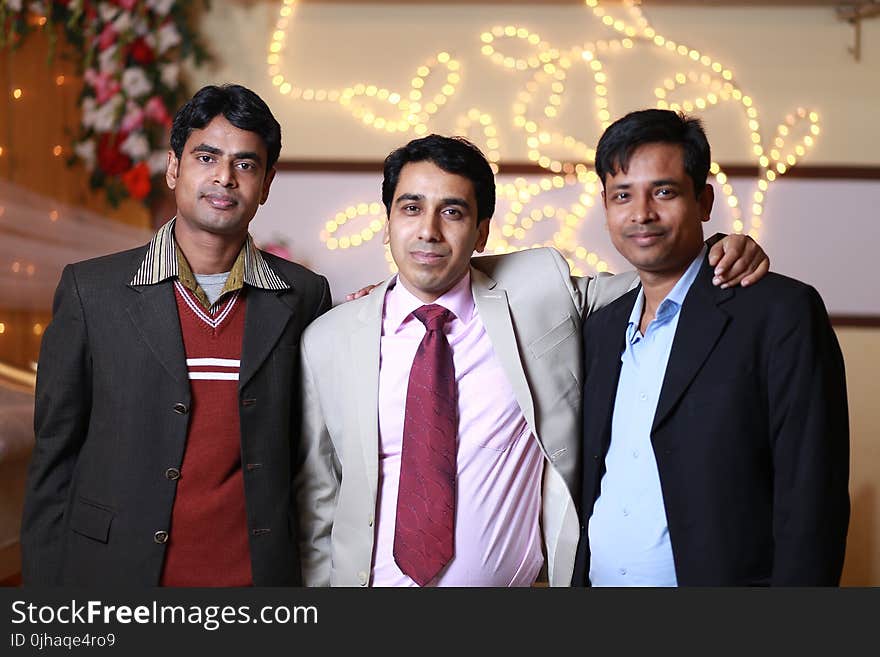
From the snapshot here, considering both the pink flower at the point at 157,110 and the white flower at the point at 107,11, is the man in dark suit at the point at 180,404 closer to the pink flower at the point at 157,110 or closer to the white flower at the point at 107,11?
the pink flower at the point at 157,110

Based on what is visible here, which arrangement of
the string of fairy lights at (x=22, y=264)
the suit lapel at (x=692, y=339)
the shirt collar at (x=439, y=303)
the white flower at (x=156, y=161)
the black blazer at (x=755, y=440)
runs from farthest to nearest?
the white flower at (x=156, y=161) < the string of fairy lights at (x=22, y=264) < the shirt collar at (x=439, y=303) < the suit lapel at (x=692, y=339) < the black blazer at (x=755, y=440)

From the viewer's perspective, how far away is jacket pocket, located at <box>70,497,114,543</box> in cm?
185

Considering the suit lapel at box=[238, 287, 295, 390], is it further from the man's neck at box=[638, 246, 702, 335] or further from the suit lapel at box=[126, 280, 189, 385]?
the man's neck at box=[638, 246, 702, 335]

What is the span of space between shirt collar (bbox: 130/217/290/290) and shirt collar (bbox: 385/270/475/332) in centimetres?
24

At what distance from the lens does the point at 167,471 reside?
183 centimetres

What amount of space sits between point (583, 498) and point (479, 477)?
0.21 m

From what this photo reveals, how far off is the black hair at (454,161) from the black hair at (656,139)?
11.2 inches

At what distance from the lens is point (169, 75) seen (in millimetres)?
3701

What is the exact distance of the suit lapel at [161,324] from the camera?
1.85m

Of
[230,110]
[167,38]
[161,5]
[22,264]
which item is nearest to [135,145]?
[167,38]

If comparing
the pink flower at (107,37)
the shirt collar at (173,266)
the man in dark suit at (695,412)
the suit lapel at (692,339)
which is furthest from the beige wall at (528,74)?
the suit lapel at (692,339)

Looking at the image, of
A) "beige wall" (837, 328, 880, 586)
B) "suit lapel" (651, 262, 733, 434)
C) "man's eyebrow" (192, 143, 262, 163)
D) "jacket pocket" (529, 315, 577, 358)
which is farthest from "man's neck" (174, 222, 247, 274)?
"beige wall" (837, 328, 880, 586)

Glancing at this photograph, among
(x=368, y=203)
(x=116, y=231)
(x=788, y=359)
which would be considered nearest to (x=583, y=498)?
(x=788, y=359)

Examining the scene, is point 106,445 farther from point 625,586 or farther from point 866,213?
point 866,213
